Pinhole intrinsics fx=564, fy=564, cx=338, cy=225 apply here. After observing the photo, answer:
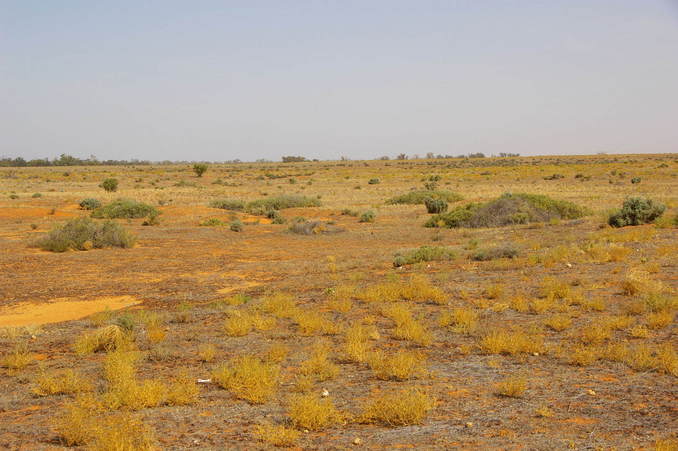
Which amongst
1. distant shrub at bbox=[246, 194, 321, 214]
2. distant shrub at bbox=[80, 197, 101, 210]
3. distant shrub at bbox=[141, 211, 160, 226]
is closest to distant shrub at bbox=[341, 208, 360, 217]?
distant shrub at bbox=[246, 194, 321, 214]

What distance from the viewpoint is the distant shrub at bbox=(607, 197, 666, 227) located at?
2147 centimetres

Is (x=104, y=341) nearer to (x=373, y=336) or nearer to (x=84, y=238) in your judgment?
(x=373, y=336)

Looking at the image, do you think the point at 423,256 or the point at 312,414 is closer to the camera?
the point at 312,414

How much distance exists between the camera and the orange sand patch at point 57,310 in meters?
12.1

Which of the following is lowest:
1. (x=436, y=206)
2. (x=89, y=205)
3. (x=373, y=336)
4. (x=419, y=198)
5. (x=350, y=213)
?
(x=373, y=336)

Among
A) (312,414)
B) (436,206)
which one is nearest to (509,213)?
(436,206)

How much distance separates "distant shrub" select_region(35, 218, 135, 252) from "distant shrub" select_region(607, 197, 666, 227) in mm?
18734

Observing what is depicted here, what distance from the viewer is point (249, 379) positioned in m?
7.23

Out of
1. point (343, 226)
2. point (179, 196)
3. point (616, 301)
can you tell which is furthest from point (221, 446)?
point (179, 196)

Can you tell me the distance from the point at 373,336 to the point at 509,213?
1891cm

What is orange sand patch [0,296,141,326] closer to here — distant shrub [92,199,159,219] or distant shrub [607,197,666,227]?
distant shrub [607,197,666,227]

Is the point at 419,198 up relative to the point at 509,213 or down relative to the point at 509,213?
up

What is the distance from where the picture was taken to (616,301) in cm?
1085

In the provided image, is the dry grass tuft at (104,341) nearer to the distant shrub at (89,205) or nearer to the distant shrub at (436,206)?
the distant shrub at (436,206)
